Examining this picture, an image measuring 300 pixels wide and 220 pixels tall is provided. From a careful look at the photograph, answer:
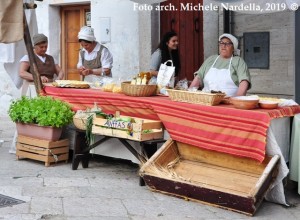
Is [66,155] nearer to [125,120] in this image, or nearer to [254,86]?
[125,120]

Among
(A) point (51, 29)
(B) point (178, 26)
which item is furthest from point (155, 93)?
(A) point (51, 29)

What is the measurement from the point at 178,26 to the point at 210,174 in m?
4.66

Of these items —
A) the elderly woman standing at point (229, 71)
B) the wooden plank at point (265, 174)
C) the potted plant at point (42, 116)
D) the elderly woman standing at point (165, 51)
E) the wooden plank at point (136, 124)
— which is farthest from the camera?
the elderly woman standing at point (165, 51)

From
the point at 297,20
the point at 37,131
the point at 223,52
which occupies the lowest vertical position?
the point at 37,131

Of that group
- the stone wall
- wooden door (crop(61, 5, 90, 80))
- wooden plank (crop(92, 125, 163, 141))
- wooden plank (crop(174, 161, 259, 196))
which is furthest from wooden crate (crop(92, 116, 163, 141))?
wooden door (crop(61, 5, 90, 80))

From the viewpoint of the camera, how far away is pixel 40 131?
6719mm

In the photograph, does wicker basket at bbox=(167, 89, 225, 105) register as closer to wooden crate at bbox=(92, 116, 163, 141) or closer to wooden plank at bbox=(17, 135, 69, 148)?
wooden crate at bbox=(92, 116, 163, 141)

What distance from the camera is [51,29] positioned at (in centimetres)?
1110

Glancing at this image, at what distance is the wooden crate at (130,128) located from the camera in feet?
18.8

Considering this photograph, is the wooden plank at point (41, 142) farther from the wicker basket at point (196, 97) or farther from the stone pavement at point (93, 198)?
the wicker basket at point (196, 97)

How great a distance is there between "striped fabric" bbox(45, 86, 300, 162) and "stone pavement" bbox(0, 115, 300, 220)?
606 millimetres

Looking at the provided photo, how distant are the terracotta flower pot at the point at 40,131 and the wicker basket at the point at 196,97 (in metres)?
1.63

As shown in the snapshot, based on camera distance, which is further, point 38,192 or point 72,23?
point 72,23

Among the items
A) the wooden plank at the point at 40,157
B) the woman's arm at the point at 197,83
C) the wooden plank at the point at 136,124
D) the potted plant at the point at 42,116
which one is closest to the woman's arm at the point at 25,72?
the potted plant at the point at 42,116
